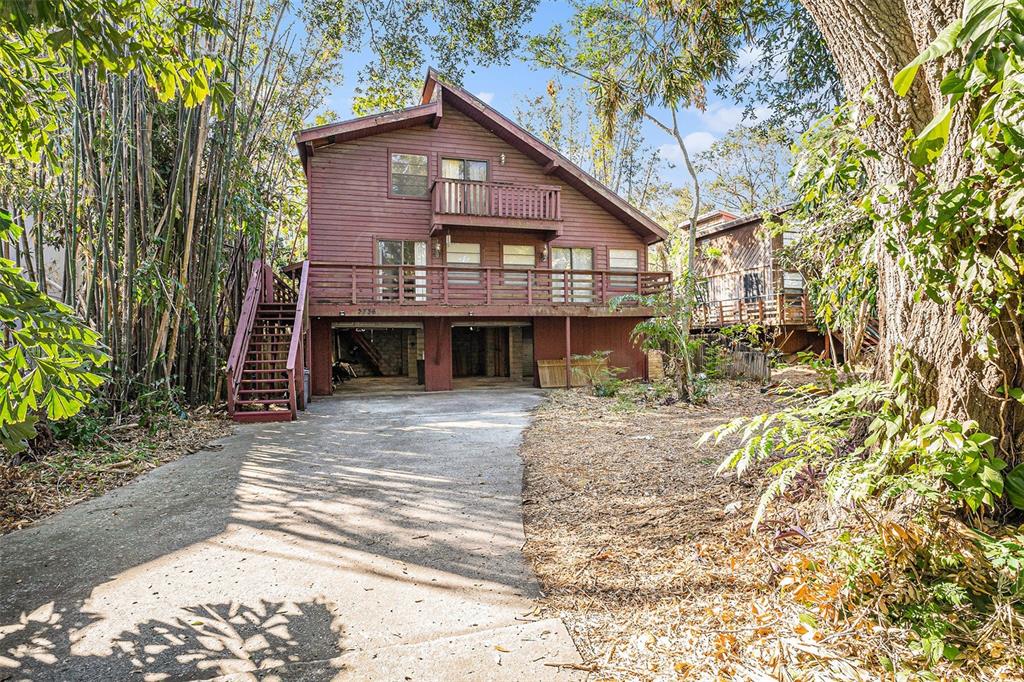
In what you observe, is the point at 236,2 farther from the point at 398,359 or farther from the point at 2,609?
the point at 398,359

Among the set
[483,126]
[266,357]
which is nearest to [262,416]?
[266,357]

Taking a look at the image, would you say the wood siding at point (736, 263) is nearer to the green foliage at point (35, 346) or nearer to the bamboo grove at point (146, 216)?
the bamboo grove at point (146, 216)

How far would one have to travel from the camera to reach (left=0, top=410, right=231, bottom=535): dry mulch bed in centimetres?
382

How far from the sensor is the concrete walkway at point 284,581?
1.98 meters

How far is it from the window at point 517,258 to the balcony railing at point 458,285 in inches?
1.7

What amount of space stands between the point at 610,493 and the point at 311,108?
55.5ft

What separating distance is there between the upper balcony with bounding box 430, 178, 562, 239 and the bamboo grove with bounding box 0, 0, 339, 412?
4.83 metres

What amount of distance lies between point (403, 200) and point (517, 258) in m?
3.42

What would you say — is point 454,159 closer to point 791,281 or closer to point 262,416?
point 262,416

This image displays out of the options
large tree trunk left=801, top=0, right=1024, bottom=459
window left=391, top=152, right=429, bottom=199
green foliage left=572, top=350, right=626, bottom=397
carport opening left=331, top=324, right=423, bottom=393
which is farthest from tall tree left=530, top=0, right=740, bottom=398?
carport opening left=331, top=324, right=423, bottom=393

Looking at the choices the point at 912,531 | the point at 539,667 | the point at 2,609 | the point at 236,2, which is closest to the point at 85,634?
the point at 2,609

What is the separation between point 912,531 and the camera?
1.88m

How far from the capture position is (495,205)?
1301 cm

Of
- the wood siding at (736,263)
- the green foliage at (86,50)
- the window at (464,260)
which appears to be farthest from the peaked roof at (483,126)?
the green foliage at (86,50)
